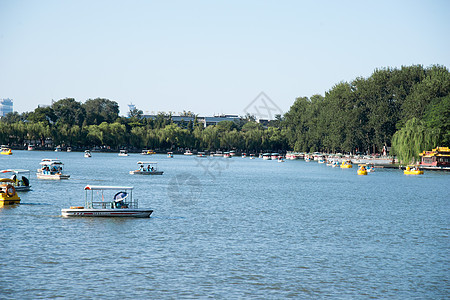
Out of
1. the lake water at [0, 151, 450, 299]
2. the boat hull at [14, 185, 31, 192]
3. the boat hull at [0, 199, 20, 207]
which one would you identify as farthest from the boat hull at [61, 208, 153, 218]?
the boat hull at [14, 185, 31, 192]

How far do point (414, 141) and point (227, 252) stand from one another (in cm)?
10369

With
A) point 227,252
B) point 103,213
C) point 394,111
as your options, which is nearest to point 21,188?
point 103,213

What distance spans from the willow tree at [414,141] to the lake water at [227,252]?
2812 inches

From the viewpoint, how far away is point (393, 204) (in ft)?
210

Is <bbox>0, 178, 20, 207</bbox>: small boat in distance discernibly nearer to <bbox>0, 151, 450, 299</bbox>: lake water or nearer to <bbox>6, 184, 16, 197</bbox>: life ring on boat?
<bbox>6, 184, 16, 197</bbox>: life ring on boat

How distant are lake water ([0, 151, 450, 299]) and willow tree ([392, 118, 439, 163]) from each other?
71413 mm

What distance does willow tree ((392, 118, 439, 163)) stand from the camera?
129500 mm

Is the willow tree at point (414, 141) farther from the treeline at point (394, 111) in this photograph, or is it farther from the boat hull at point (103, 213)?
the boat hull at point (103, 213)

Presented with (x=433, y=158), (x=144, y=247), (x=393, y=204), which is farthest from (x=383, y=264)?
(x=433, y=158)

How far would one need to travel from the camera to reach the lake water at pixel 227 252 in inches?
1078

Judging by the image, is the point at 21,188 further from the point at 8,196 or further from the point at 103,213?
the point at 103,213

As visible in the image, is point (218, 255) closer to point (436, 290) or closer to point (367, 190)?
point (436, 290)

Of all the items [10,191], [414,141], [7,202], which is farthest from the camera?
[414,141]

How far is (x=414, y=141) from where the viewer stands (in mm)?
129500
